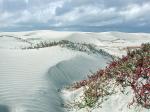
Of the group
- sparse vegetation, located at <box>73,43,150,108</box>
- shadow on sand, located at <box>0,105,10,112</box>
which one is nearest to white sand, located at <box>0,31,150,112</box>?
shadow on sand, located at <box>0,105,10,112</box>

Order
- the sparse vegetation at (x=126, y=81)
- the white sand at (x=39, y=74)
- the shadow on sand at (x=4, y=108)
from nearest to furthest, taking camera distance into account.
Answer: the shadow on sand at (x=4, y=108)
the sparse vegetation at (x=126, y=81)
the white sand at (x=39, y=74)

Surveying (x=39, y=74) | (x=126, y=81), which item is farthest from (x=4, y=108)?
(x=39, y=74)

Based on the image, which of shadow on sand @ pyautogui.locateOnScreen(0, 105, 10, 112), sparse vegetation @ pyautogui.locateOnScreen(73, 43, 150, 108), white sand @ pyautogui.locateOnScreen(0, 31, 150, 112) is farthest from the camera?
white sand @ pyautogui.locateOnScreen(0, 31, 150, 112)

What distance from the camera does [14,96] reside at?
10.6 metres

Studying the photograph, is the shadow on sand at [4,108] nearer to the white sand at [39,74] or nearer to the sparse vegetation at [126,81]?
the white sand at [39,74]

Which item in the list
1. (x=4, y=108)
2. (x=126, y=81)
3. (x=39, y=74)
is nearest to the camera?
(x=4, y=108)

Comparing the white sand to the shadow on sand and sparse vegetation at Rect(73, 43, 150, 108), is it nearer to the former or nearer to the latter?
the shadow on sand

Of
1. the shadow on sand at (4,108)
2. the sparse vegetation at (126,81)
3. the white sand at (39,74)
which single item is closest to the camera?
the shadow on sand at (4,108)

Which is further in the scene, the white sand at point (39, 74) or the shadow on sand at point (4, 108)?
the white sand at point (39, 74)

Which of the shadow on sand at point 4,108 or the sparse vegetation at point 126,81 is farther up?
the sparse vegetation at point 126,81

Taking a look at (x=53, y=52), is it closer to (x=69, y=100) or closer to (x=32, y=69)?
(x=32, y=69)

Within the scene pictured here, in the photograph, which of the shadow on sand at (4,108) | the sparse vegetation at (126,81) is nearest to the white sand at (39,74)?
the shadow on sand at (4,108)

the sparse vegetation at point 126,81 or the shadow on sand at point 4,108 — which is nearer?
the shadow on sand at point 4,108

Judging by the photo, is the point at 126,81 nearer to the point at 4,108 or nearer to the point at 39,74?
the point at 4,108
